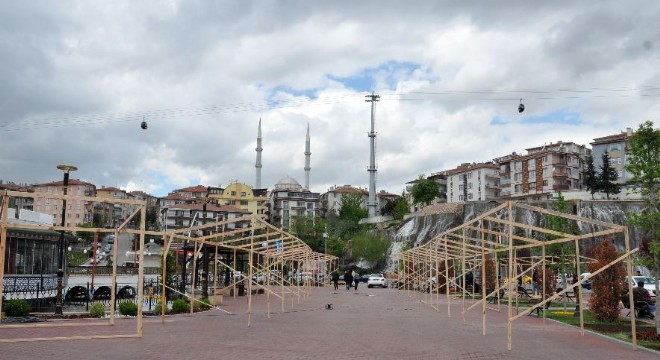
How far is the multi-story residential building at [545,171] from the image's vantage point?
100188mm

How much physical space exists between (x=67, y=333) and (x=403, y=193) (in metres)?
128

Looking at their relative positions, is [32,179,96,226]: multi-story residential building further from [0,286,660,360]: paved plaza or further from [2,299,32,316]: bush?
[0,286,660,360]: paved plaza

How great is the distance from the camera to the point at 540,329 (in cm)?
1759

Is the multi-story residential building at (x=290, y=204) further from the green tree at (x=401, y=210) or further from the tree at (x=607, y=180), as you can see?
the tree at (x=607, y=180)

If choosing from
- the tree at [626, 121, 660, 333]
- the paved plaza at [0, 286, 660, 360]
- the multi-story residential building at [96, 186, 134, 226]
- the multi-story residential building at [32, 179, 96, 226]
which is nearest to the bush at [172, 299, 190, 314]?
the paved plaza at [0, 286, 660, 360]

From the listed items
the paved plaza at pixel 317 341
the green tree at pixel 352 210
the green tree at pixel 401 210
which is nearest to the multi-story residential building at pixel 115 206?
the green tree at pixel 352 210

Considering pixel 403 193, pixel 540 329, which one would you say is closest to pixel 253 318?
pixel 540 329

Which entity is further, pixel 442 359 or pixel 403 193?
pixel 403 193

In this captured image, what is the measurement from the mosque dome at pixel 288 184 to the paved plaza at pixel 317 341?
4822 inches

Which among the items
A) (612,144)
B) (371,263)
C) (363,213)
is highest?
(612,144)

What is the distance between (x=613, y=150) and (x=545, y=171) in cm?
1128

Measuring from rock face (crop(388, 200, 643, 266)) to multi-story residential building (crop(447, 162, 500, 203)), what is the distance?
25926mm

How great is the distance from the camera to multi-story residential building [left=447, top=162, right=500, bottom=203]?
11266cm

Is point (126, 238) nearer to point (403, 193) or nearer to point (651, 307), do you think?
point (403, 193)
